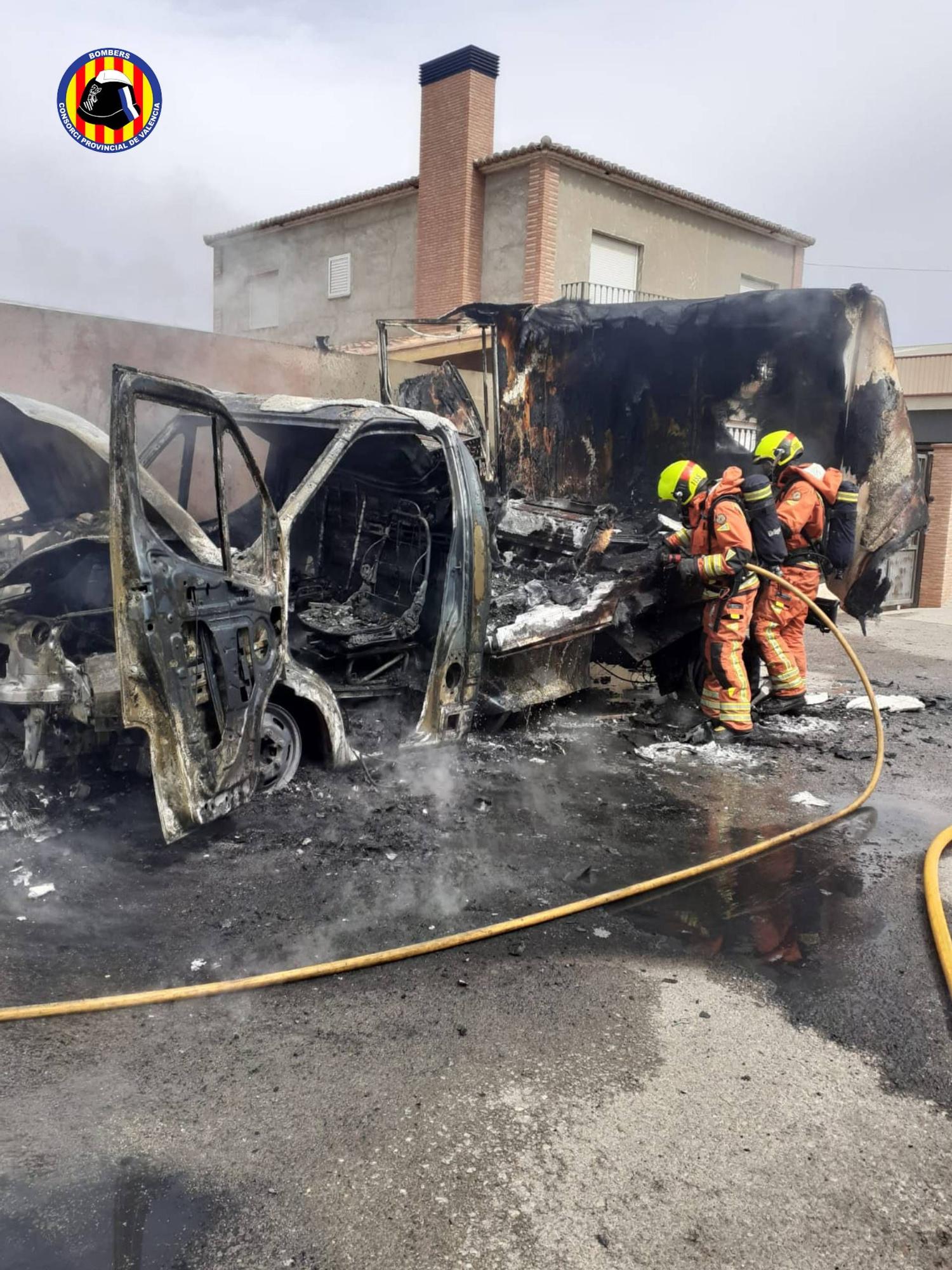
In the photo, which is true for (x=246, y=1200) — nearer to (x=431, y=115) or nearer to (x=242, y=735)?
(x=242, y=735)

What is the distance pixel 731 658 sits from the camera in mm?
6391

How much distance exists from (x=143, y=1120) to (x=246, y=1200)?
41 cm

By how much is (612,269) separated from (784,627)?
14934 mm

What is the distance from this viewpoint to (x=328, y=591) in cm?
575

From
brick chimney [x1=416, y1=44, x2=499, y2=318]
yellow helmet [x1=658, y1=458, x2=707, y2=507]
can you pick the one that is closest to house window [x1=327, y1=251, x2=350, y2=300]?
brick chimney [x1=416, y1=44, x2=499, y2=318]

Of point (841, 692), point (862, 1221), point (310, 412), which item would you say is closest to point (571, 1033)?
point (862, 1221)

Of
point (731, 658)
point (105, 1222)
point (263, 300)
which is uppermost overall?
point (263, 300)

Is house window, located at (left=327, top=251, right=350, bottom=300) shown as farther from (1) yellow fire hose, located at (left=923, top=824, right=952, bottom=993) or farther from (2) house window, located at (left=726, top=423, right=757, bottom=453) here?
(1) yellow fire hose, located at (left=923, top=824, right=952, bottom=993)

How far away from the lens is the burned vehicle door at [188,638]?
3.42 metres

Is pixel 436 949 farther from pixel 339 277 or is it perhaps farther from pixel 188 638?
pixel 339 277

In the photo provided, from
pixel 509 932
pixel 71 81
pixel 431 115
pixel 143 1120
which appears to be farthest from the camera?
pixel 431 115

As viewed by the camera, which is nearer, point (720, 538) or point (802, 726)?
point (720, 538)

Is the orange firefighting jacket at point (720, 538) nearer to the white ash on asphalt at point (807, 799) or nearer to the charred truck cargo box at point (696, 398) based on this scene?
the charred truck cargo box at point (696, 398)

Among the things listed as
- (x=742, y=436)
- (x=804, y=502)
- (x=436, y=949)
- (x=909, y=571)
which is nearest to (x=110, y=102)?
(x=742, y=436)
